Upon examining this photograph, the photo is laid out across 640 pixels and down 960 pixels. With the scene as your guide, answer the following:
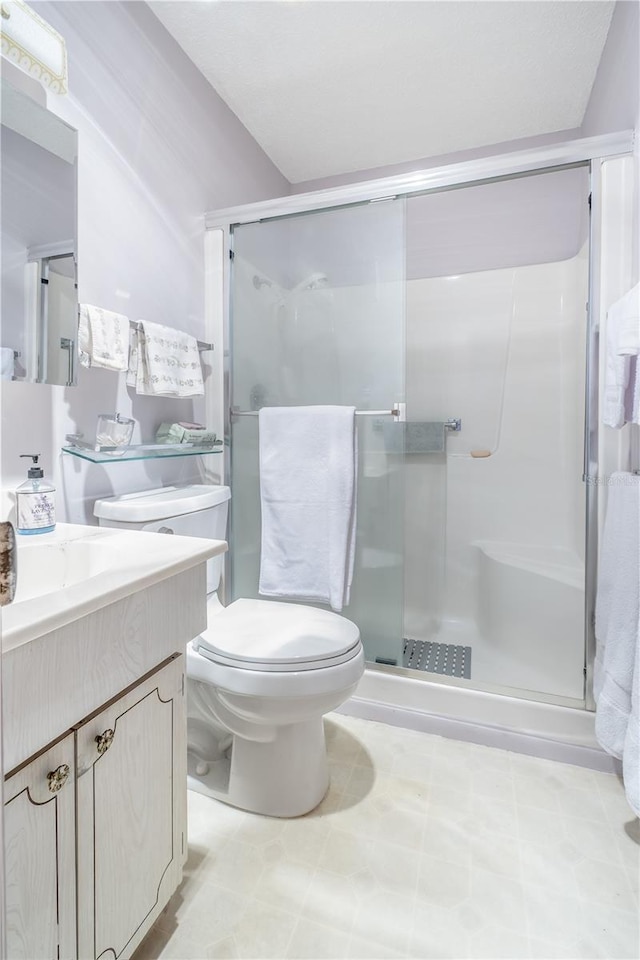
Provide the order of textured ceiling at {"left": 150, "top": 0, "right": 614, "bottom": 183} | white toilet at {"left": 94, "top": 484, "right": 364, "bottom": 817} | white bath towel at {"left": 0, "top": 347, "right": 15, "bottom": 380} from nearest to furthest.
→ white bath towel at {"left": 0, "top": 347, "right": 15, "bottom": 380}, white toilet at {"left": 94, "top": 484, "right": 364, "bottom": 817}, textured ceiling at {"left": 150, "top": 0, "right": 614, "bottom": 183}

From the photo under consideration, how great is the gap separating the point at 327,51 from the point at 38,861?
7.42 feet

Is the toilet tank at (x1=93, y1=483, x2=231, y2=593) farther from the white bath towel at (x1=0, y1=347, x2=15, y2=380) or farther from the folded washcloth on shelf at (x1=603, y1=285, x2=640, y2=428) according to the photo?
the folded washcloth on shelf at (x1=603, y1=285, x2=640, y2=428)

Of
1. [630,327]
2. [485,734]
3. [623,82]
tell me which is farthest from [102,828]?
[623,82]

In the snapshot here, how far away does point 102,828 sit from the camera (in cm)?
75

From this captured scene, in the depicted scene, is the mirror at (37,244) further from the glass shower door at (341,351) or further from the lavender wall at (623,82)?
the lavender wall at (623,82)

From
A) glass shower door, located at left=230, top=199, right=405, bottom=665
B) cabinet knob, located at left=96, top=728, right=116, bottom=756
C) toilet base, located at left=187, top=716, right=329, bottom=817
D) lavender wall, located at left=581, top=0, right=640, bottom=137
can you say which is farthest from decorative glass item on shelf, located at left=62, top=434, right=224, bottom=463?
lavender wall, located at left=581, top=0, right=640, bottom=137

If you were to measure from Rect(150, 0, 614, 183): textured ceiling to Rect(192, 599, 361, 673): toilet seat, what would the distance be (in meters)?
1.86

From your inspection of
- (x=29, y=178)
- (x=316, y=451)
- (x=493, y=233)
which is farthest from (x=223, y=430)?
(x=493, y=233)

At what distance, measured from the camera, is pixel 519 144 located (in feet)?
7.20

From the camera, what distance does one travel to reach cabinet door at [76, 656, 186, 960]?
2.38 feet

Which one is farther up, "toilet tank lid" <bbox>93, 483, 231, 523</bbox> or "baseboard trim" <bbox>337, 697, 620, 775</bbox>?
"toilet tank lid" <bbox>93, 483, 231, 523</bbox>

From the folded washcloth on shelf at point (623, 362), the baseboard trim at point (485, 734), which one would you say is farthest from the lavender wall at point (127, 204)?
the folded washcloth on shelf at point (623, 362)

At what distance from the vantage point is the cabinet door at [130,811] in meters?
0.73

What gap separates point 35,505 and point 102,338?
48 centimetres
